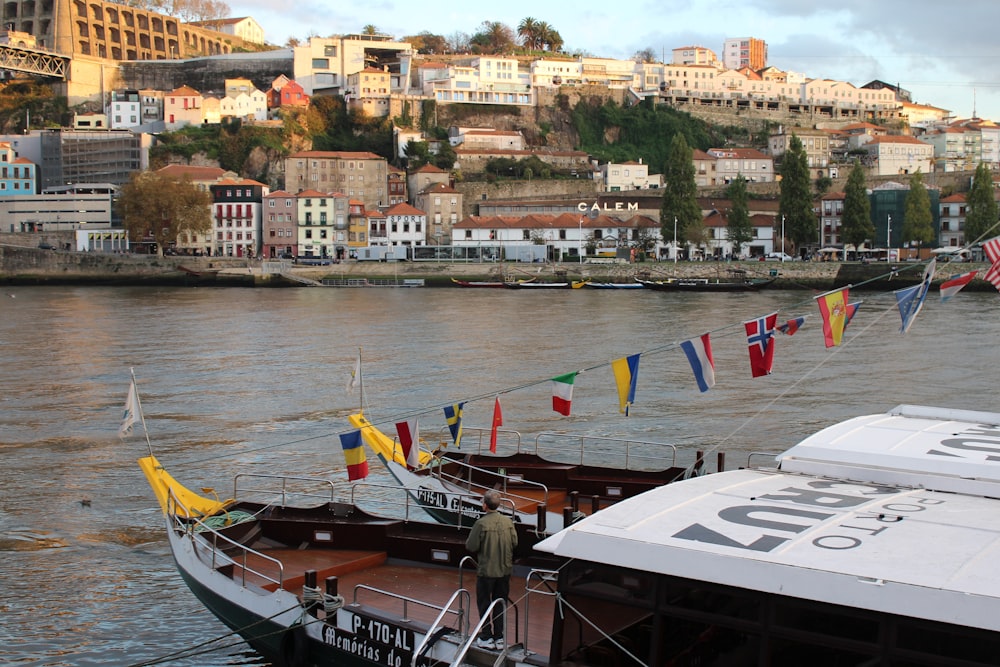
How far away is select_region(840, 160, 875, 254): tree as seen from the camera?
70.8m

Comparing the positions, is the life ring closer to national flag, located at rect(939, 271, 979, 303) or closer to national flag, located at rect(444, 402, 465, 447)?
national flag, located at rect(444, 402, 465, 447)

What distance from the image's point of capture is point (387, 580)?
33.9 feet

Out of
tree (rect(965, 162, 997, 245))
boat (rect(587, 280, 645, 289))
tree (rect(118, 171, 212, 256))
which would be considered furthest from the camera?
tree (rect(118, 171, 212, 256))

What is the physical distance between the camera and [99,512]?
15.4 m

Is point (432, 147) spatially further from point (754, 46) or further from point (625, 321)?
point (754, 46)

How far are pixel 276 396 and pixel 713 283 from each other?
146ft

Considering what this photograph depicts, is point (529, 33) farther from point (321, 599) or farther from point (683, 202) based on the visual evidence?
point (321, 599)

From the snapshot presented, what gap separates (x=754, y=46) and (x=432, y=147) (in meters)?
83.0

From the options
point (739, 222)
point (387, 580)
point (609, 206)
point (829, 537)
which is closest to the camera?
point (829, 537)

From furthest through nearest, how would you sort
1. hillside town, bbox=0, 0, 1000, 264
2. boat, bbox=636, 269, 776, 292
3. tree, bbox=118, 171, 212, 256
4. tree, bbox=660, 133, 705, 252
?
1. hillside town, bbox=0, 0, 1000, 264
2. tree, bbox=118, 171, 212, 256
3. tree, bbox=660, 133, 705, 252
4. boat, bbox=636, 269, 776, 292

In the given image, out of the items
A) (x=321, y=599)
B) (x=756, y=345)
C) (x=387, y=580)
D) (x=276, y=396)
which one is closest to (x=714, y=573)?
(x=321, y=599)

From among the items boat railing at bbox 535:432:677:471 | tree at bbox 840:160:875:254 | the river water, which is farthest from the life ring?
tree at bbox 840:160:875:254

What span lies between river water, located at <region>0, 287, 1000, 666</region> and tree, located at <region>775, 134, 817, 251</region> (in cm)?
2304

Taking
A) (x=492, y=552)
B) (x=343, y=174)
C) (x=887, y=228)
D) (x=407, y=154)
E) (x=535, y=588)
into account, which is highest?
(x=407, y=154)
